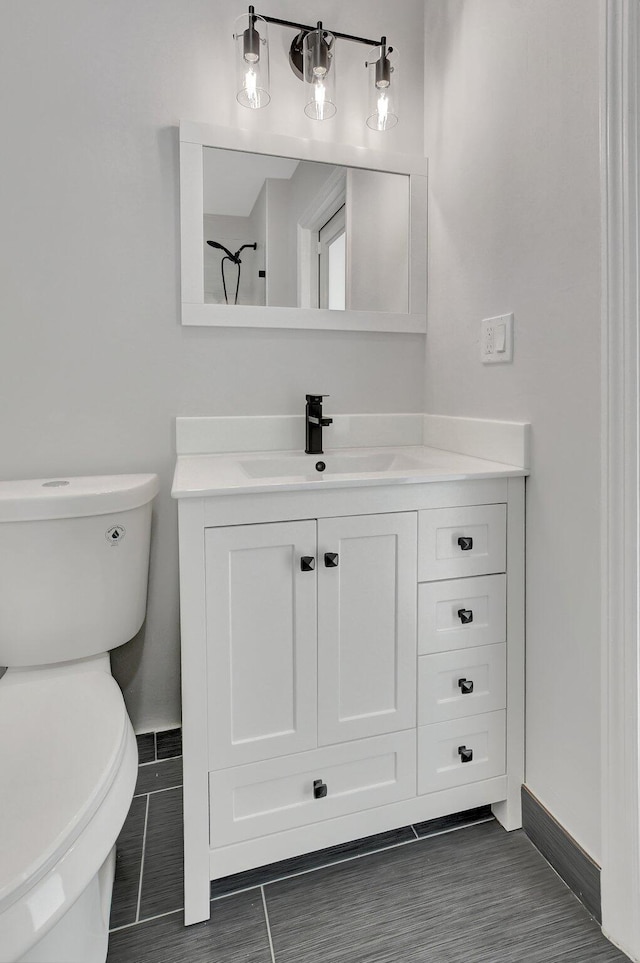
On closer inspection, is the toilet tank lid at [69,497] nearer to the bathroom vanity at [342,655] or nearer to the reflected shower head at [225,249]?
the bathroom vanity at [342,655]

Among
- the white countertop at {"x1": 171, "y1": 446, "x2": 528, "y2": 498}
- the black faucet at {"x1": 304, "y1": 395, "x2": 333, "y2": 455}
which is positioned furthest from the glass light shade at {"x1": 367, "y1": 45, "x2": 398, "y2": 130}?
the white countertop at {"x1": 171, "y1": 446, "x2": 528, "y2": 498}

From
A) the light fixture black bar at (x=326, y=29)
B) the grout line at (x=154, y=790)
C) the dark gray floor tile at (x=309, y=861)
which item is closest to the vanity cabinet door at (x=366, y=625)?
the dark gray floor tile at (x=309, y=861)

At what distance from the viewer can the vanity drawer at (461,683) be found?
1232 mm

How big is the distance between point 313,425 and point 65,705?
903 mm

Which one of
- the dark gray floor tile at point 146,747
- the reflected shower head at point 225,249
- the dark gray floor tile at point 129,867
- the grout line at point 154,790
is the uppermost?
the reflected shower head at point 225,249

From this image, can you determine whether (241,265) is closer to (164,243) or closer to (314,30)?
(164,243)

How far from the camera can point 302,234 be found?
1.58 m

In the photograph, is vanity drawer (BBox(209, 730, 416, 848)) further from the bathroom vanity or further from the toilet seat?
the toilet seat

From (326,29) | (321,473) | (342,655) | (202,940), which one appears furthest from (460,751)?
(326,29)

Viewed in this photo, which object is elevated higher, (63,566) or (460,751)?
(63,566)

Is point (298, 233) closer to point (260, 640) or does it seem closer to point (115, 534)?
point (115, 534)

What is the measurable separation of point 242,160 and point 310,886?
1762 millimetres

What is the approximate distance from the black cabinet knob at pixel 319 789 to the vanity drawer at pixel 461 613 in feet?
1.10

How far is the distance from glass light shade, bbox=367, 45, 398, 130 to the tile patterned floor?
6.15 ft
